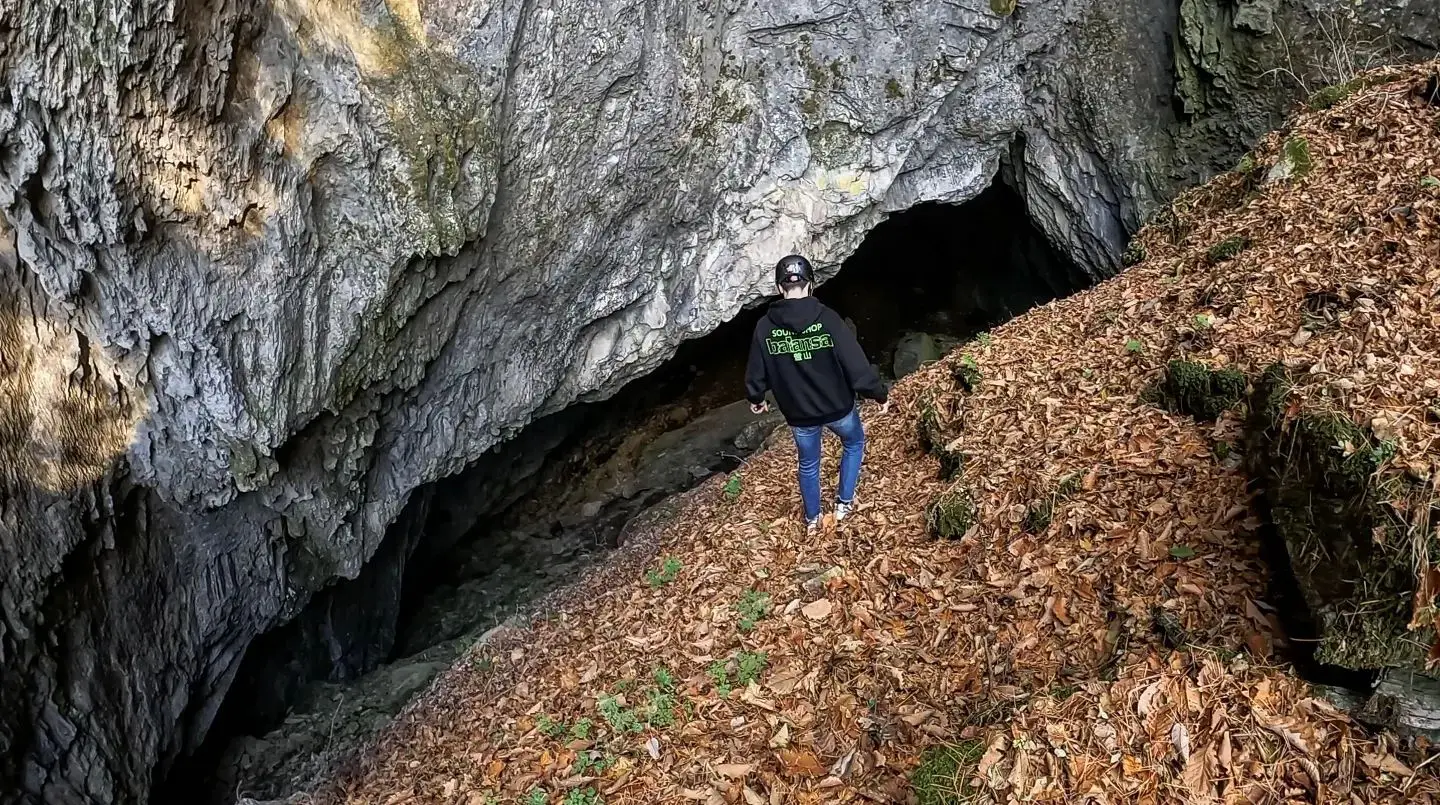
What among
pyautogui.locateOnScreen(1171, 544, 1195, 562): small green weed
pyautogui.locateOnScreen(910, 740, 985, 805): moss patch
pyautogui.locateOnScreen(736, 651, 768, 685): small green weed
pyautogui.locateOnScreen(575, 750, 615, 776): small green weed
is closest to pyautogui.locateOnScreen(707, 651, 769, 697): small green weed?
pyautogui.locateOnScreen(736, 651, 768, 685): small green weed

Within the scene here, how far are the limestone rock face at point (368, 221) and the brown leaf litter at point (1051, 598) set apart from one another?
2009 mm

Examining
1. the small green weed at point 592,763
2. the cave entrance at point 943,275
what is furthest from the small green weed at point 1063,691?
the cave entrance at point 943,275

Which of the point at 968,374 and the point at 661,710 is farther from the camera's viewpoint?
the point at 968,374

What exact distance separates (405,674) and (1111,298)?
25.6ft

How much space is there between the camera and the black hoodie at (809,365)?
514cm

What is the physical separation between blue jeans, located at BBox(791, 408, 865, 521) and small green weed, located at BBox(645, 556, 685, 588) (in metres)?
1.17

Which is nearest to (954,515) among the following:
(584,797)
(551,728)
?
(584,797)

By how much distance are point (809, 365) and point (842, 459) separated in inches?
38.5

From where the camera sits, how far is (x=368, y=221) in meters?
6.38

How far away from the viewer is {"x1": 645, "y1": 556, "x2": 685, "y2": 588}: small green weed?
260 inches

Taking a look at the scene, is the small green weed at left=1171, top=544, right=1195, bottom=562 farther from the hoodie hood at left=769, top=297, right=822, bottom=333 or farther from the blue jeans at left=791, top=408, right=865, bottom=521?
the hoodie hood at left=769, top=297, right=822, bottom=333

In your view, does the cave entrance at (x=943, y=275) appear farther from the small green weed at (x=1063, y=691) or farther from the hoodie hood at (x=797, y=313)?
the small green weed at (x=1063, y=691)

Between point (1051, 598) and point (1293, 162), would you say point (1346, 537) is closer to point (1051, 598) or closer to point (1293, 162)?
point (1051, 598)

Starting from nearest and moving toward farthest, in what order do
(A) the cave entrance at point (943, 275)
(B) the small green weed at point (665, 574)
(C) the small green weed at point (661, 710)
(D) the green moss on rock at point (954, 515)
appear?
(C) the small green weed at point (661, 710), (D) the green moss on rock at point (954, 515), (B) the small green weed at point (665, 574), (A) the cave entrance at point (943, 275)
